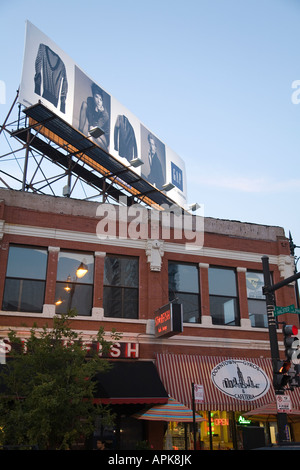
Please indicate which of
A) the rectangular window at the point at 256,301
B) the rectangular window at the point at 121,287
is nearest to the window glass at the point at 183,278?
the rectangular window at the point at 121,287

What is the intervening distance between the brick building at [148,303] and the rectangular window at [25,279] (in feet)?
0.12

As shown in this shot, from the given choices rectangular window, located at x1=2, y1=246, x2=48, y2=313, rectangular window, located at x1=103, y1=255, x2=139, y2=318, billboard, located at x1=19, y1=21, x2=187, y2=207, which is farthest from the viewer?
billboard, located at x1=19, y1=21, x2=187, y2=207

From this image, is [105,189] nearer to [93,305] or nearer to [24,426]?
[93,305]

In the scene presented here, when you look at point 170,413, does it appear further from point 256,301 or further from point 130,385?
point 256,301

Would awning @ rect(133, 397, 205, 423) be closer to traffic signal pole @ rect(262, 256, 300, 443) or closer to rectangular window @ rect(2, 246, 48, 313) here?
traffic signal pole @ rect(262, 256, 300, 443)

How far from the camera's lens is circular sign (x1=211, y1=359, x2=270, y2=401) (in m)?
16.4

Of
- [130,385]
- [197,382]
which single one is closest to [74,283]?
[130,385]

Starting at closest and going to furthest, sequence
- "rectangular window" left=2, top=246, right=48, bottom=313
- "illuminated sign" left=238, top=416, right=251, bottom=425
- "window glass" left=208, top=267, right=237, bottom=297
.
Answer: "rectangular window" left=2, top=246, right=48, bottom=313
"illuminated sign" left=238, top=416, right=251, bottom=425
"window glass" left=208, top=267, right=237, bottom=297

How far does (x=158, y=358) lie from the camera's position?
1631 cm

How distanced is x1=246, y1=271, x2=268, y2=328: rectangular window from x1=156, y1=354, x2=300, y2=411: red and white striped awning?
255 centimetres

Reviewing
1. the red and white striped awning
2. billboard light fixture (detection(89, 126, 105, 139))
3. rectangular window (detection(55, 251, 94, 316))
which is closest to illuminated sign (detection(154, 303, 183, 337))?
the red and white striped awning

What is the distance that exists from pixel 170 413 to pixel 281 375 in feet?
12.7
